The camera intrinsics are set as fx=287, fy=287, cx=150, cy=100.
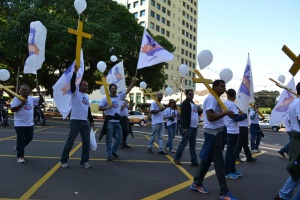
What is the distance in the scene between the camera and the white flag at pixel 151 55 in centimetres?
767

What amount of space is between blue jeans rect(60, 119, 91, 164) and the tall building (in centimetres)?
5198

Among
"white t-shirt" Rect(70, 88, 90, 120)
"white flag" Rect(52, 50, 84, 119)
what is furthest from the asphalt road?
"white flag" Rect(52, 50, 84, 119)

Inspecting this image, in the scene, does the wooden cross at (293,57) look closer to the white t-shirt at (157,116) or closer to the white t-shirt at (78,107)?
the white t-shirt at (78,107)

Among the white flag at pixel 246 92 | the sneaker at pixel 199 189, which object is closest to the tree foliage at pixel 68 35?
the white flag at pixel 246 92

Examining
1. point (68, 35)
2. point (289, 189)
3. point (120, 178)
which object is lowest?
point (120, 178)

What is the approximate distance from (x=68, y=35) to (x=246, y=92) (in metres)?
18.0

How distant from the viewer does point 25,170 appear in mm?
5508

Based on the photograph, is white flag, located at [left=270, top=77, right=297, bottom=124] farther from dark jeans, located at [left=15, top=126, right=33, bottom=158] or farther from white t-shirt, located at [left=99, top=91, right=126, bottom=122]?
dark jeans, located at [left=15, top=126, right=33, bottom=158]

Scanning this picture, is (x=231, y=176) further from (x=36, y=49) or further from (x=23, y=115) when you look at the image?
(x=36, y=49)

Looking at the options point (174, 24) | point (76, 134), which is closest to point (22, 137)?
point (76, 134)

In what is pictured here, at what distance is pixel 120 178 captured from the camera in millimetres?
5180

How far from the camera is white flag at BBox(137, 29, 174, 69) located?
7672 millimetres

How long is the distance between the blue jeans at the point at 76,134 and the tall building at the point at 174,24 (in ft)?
171

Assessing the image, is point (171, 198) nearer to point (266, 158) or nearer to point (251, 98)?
point (251, 98)
